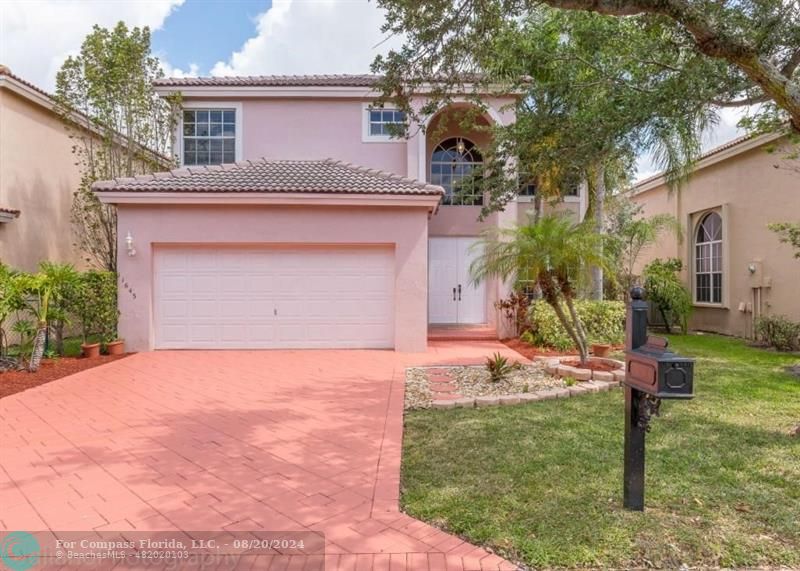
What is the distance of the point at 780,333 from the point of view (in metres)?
12.3

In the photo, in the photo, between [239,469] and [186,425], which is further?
[186,425]

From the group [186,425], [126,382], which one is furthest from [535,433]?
[126,382]

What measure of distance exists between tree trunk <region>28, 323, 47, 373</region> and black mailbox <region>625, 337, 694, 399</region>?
11.5m

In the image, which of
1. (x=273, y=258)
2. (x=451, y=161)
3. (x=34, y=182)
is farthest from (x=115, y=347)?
(x=451, y=161)

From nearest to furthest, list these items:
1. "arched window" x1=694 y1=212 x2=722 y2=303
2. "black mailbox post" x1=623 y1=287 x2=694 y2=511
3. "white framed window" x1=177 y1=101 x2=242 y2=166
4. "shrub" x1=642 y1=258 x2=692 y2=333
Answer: "black mailbox post" x1=623 y1=287 x2=694 y2=511, "white framed window" x1=177 y1=101 x2=242 y2=166, "shrub" x1=642 y1=258 x2=692 y2=333, "arched window" x1=694 y1=212 x2=722 y2=303

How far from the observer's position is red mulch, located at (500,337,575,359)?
11.5 meters

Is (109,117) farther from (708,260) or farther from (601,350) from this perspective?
(708,260)

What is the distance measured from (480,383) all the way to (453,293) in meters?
7.01

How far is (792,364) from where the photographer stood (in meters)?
10.4

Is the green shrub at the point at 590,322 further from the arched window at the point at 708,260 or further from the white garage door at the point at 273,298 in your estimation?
the arched window at the point at 708,260

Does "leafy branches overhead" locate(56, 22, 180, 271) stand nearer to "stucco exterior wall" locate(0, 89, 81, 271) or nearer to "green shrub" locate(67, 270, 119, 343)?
"stucco exterior wall" locate(0, 89, 81, 271)

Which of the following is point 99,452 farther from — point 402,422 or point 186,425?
point 402,422

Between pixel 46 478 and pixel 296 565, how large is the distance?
3.26 metres

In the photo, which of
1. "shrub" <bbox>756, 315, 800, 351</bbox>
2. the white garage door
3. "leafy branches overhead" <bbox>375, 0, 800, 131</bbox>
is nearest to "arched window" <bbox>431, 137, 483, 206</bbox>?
the white garage door
